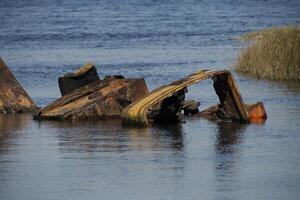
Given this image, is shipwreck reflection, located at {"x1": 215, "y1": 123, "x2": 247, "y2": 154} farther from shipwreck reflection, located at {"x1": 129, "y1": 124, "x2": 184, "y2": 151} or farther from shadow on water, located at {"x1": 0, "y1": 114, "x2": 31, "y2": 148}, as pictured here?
shadow on water, located at {"x1": 0, "y1": 114, "x2": 31, "y2": 148}

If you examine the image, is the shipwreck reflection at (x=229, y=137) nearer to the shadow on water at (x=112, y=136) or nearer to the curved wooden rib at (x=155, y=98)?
the curved wooden rib at (x=155, y=98)

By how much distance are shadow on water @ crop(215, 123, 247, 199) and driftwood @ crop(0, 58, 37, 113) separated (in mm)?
4019

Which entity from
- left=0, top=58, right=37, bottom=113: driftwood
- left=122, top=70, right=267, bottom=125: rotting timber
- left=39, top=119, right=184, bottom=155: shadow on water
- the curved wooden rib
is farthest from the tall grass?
left=39, top=119, right=184, bottom=155: shadow on water

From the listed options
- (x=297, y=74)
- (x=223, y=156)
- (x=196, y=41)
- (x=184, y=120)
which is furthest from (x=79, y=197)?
(x=196, y=41)

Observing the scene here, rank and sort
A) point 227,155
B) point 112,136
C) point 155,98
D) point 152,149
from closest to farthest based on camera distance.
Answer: point 227,155
point 152,149
point 112,136
point 155,98

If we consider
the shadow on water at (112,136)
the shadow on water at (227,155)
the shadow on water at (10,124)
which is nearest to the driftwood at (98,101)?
the shadow on water at (112,136)

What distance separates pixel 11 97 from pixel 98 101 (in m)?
2.20

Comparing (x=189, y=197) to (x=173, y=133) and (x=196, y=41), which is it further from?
(x=196, y=41)

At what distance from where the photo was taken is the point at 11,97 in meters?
22.5

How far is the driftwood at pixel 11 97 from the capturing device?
2233cm

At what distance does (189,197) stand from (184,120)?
283 inches

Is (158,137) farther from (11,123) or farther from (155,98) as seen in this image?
(11,123)

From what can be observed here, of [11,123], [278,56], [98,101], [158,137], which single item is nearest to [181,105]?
[98,101]

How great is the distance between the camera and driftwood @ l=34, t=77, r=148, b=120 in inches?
831
